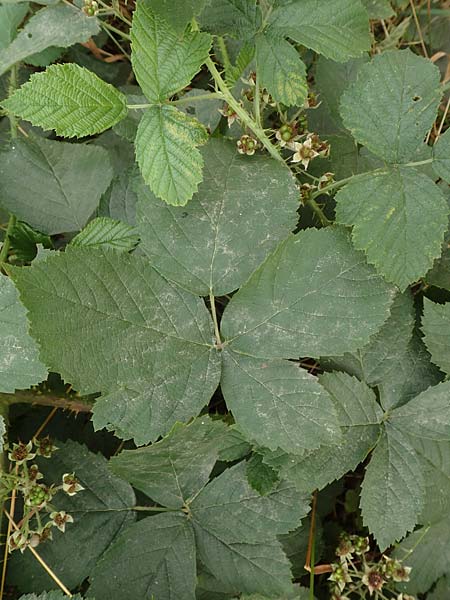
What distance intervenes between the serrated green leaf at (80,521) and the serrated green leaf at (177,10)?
1.37 meters

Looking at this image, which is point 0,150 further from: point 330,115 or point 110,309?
point 330,115

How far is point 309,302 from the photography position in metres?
1.73

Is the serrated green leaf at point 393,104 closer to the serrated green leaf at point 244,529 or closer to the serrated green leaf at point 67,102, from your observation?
the serrated green leaf at point 67,102

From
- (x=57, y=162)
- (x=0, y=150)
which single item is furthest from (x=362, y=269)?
(x=0, y=150)

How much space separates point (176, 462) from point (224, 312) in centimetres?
49

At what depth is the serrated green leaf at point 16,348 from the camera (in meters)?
1.76

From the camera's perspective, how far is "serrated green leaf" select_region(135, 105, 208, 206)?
1643 millimetres

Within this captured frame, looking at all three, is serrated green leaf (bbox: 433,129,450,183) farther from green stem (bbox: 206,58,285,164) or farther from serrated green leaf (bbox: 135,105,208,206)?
serrated green leaf (bbox: 135,105,208,206)

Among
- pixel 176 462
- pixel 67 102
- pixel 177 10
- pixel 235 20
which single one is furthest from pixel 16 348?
pixel 235 20

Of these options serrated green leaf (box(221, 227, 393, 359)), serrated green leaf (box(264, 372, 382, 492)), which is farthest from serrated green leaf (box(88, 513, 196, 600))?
serrated green leaf (box(221, 227, 393, 359))

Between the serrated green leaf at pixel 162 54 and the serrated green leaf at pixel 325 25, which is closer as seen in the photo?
the serrated green leaf at pixel 162 54

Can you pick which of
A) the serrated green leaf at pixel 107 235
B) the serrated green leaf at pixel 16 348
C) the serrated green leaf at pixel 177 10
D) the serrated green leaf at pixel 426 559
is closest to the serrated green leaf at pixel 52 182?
the serrated green leaf at pixel 107 235

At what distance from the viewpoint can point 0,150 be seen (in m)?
2.14

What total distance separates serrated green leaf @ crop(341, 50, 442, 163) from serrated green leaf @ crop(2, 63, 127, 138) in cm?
68
